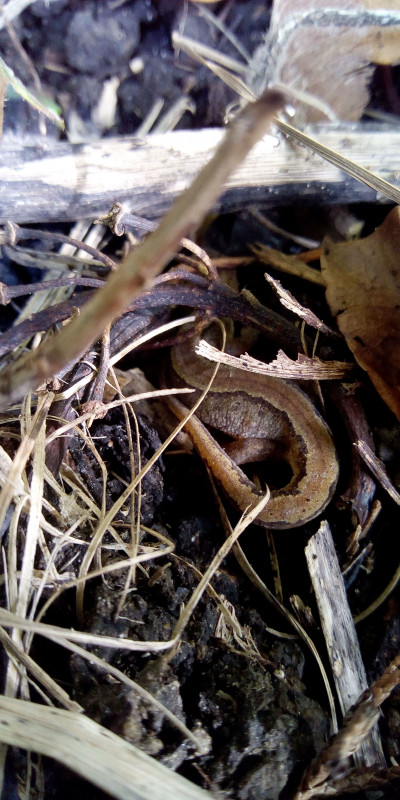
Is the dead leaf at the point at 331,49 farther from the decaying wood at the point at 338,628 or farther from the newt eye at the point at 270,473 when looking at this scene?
the decaying wood at the point at 338,628

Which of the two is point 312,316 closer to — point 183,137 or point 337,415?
point 337,415

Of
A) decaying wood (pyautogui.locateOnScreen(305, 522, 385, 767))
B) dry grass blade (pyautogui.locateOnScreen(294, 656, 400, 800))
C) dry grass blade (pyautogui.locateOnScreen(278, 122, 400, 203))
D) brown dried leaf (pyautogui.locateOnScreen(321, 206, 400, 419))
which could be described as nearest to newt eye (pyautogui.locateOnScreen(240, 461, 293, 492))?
decaying wood (pyautogui.locateOnScreen(305, 522, 385, 767))

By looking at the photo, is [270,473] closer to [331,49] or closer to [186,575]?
[186,575]

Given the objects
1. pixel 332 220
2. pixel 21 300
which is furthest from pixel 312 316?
pixel 21 300

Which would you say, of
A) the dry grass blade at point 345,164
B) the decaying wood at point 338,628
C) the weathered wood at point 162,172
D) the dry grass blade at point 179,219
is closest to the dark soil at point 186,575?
the decaying wood at point 338,628

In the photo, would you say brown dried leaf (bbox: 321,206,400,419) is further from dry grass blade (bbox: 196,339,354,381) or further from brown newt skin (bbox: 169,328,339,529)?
brown newt skin (bbox: 169,328,339,529)

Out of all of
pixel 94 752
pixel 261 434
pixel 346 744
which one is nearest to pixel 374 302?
pixel 261 434

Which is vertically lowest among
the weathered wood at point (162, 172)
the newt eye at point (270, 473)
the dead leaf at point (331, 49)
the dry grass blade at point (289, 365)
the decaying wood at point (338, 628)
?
the decaying wood at point (338, 628)
